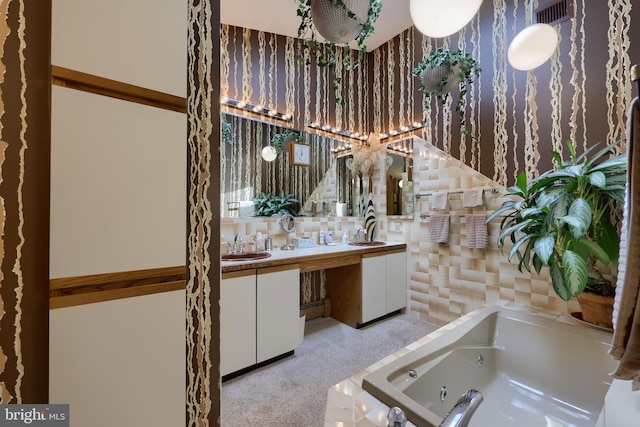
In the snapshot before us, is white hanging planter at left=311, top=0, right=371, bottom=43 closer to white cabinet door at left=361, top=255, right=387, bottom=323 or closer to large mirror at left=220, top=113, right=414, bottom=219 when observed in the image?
large mirror at left=220, top=113, right=414, bottom=219

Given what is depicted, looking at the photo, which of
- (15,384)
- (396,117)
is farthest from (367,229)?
(15,384)

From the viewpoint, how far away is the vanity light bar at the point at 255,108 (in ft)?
7.67

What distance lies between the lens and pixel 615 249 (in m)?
1.50

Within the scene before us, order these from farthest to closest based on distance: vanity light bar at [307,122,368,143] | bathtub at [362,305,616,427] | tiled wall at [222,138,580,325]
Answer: vanity light bar at [307,122,368,143], tiled wall at [222,138,580,325], bathtub at [362,305,616,427]

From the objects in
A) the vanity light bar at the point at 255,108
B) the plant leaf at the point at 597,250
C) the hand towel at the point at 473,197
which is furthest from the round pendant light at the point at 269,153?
the plant leaf at the point at 597,250

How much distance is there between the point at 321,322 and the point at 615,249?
233 centimetres

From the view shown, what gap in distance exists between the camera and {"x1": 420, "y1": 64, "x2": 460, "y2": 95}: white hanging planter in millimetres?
1940

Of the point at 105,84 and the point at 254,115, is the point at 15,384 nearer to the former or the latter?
the point at 105,84

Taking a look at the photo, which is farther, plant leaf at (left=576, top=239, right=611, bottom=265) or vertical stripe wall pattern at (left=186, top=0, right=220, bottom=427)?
plant leaf at (left=576, top=239, right=611, bottom=265)

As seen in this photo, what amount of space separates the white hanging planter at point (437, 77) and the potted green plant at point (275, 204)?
1.58m

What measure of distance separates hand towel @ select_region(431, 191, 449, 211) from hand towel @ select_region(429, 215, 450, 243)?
0.09 metres

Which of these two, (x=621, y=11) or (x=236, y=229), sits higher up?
(x=621, y=11)

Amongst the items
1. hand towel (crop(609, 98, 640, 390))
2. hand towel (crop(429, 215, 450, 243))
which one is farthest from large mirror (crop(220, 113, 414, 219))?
hand towel (crop(609, 98, 640, 390))

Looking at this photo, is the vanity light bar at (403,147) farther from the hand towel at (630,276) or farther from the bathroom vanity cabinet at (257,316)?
the hand towel at (630,276)
